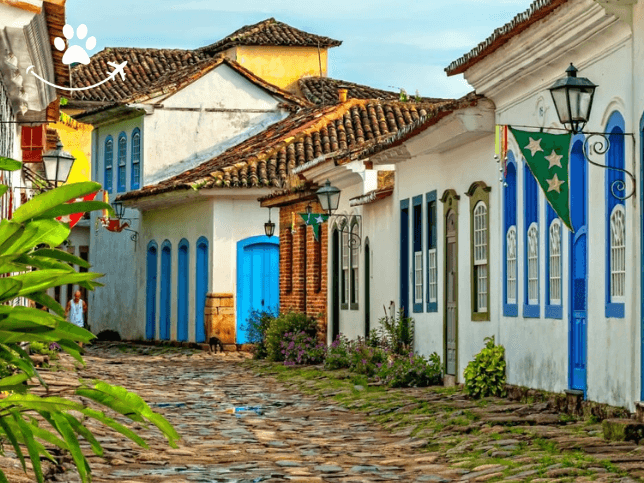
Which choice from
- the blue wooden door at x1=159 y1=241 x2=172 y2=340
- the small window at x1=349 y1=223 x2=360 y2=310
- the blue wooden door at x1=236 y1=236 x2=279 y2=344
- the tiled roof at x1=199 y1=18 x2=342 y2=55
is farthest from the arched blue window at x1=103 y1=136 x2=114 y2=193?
Answer: the small window at x1=349 y1=223 x2=360 y2=310

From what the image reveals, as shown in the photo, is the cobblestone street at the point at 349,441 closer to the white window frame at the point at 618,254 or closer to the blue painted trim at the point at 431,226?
the white window frame at the point at 618,254

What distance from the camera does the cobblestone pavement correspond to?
983 centimetres

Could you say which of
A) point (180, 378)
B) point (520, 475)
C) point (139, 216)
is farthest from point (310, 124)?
point (520, 475)

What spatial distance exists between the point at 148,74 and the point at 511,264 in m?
28.4

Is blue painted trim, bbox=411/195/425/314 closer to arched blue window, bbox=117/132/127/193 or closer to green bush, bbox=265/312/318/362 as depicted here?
green bush, bbox=265/312/318/362

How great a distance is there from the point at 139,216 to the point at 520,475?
28.2 meters

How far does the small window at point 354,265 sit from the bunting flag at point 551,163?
11.5 m

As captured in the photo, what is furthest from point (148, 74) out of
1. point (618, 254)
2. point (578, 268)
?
point (618, 254)

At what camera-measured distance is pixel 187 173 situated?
3384 cm

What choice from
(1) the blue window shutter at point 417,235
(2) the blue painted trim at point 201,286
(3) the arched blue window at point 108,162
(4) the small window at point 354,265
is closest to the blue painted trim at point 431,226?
(1) the blue window shutter at point 417,235

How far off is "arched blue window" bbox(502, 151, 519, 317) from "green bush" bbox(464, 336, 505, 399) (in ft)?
1.73

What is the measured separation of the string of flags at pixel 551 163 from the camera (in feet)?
39.0

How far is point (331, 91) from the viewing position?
131 feet

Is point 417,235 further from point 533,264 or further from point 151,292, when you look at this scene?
point 151,292
